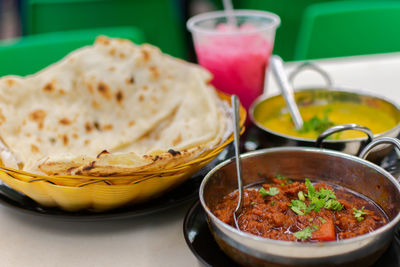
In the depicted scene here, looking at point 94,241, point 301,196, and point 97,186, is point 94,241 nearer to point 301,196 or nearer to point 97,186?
point 97,186

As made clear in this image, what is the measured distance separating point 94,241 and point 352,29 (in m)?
1.91

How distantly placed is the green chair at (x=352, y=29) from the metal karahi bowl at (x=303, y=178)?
4.99 feet

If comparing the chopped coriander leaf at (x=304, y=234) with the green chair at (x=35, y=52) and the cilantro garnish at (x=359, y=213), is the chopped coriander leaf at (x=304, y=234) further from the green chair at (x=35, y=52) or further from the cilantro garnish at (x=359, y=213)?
the green chair at (x=35, y=52)

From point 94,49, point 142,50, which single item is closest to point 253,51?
point 142,50

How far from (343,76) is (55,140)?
1.28 m

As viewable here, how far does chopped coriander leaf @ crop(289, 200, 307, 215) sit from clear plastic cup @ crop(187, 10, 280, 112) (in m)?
0.72

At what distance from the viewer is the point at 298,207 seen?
2.87ft

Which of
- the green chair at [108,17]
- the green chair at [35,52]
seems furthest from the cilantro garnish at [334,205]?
the green chair at [108,17]

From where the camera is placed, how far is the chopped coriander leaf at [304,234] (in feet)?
2.60

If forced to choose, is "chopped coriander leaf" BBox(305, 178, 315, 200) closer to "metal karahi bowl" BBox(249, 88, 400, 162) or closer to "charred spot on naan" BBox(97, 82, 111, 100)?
"metal karahi bowl" BBox(249, 88, 400, 162)

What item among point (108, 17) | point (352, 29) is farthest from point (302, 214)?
point (108, 17)

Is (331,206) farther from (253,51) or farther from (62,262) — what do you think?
(253,51)

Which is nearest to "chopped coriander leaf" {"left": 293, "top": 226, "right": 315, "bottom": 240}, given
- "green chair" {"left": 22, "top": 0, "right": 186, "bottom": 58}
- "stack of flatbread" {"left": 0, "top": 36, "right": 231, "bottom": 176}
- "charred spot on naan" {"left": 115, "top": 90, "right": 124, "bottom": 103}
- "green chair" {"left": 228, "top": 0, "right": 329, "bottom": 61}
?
"stack of flatbread" {"left": 0, "top": 36, "right": 231, "bottom": 176}

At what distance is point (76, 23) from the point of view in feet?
8.67
